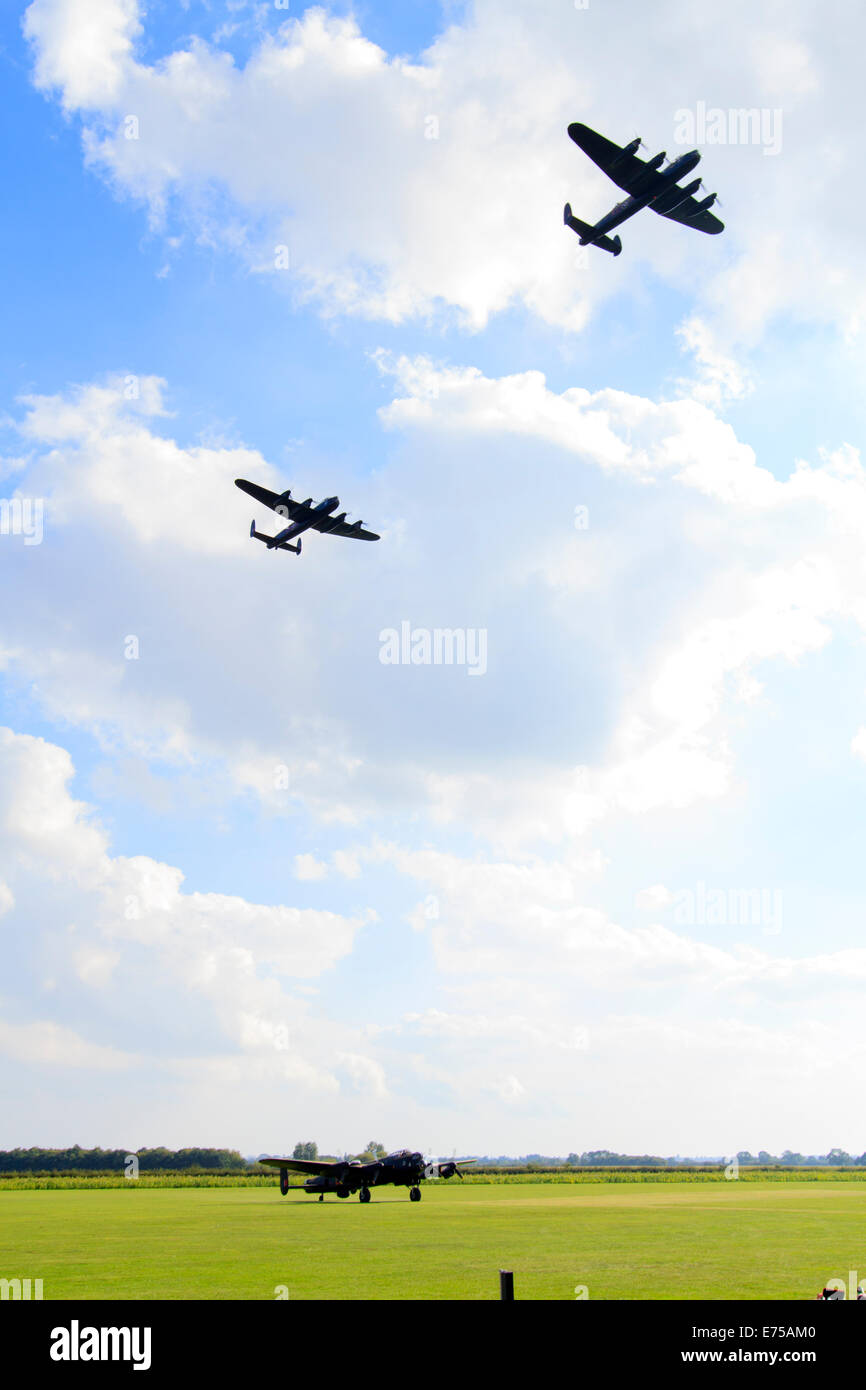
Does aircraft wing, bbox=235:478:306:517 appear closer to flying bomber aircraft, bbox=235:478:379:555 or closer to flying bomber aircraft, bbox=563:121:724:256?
flying bomber aircraft, bbox=235:478:379:555

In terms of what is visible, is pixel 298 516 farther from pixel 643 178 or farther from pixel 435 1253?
pixel 435 1253

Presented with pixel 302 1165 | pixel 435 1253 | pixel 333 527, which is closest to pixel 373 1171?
pixel 302 1165

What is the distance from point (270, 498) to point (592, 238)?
2319 cm

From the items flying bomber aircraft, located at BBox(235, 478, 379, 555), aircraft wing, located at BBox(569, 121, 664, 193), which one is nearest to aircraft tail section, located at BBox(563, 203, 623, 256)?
aircraft wing, located at BBox(569, 121, 664, 193)

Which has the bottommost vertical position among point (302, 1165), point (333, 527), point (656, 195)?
point (302, 1165)

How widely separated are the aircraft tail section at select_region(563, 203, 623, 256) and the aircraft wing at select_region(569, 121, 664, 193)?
4.37m

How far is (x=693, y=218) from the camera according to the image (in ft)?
137

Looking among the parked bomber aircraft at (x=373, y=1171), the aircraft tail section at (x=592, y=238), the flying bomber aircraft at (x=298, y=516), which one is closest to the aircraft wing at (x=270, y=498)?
the flying bomber aircraft at (x=298, y=516)

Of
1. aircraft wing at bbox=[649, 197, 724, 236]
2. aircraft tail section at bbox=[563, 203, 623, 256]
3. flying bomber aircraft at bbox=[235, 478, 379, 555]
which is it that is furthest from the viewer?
flying bomber aircraft at bbox=[235, 478, 379, 555]

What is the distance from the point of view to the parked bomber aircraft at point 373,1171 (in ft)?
139

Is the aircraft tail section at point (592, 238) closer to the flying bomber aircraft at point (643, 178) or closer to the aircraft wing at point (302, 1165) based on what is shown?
the flying bomber aircraft at point (643, 178)

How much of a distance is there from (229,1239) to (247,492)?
133 feet

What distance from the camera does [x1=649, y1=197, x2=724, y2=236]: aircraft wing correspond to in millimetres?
39500

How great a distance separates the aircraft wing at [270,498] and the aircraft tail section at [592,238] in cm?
2047
